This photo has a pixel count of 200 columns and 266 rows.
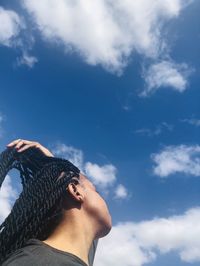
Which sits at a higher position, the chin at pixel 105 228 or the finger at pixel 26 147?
the finger at pixel 26 147

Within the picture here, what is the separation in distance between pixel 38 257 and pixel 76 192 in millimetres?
1379

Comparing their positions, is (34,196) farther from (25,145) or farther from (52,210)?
(25,145)

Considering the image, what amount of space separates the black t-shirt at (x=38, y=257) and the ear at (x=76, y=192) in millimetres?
1005

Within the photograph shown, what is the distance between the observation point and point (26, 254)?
2775 millimetres

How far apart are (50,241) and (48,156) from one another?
147 cm

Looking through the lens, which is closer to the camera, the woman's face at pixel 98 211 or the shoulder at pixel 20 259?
the shoulder at pixel 20 259

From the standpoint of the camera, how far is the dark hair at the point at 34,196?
11.8ft

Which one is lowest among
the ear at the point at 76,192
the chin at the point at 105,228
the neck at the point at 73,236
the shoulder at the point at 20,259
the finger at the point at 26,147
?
the shoulder at the point at 20,259

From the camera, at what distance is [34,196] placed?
13.0 ft

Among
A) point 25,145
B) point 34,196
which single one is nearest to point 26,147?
point 25,145

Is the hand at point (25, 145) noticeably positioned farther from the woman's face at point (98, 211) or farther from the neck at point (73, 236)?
the neck at point (73, 236)

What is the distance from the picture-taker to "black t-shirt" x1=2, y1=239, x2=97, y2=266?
2676 mm

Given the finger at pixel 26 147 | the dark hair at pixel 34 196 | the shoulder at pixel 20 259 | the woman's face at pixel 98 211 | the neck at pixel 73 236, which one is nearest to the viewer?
the shoulder at pixel 20 259

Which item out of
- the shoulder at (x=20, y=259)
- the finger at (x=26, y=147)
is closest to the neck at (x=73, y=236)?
the shoulder at (x=20, y=259)
